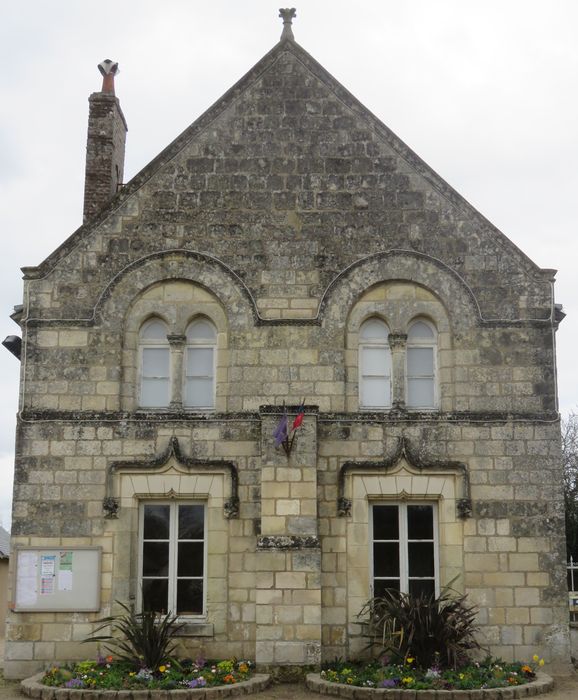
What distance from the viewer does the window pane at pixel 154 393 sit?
14492 millimetres

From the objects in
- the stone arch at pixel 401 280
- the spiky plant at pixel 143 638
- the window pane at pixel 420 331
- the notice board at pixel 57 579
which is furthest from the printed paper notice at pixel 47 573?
the window pane at pixel 420 331

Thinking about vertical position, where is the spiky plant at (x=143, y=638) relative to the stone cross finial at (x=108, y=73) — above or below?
below

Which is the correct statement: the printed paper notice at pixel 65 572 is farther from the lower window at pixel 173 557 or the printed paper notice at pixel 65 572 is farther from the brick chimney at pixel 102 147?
the brick chimney at pixel 102 147

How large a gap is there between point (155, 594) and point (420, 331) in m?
5.35

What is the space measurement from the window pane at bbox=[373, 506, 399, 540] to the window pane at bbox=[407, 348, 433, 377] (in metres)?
1.99

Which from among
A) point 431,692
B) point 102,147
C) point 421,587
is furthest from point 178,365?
point 431,692

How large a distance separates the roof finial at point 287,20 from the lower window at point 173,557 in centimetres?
728

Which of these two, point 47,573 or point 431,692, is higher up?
point 47,573

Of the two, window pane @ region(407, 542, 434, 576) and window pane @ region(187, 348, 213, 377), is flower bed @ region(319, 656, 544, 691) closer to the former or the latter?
window pane @ region(407, 542, 434, 576)

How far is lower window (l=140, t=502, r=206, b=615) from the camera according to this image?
13.9 m

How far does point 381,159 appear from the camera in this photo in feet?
48.8

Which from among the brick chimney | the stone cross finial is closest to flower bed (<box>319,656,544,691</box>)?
the brick chimney

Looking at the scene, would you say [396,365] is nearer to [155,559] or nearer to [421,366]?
[421,366]

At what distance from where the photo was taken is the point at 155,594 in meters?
13.9
